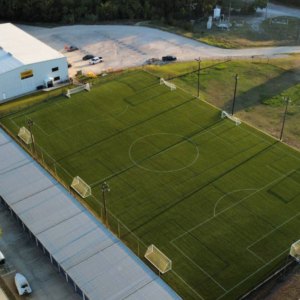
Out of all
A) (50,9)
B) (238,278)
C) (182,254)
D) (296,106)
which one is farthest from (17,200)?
(50,9)

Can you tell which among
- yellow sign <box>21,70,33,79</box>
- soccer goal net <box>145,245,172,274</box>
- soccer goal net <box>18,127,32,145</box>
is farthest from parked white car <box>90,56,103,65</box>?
soccer goal net <box>145,245,172,274</box>

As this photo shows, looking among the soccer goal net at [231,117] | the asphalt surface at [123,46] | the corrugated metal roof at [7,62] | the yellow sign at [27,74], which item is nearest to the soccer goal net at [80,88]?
the yellow sign at [27,74]

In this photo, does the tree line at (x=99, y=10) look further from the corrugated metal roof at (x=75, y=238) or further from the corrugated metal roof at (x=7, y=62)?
the corrugated metal roof at (x=75, y=238)

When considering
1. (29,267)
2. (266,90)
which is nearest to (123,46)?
(266,90)

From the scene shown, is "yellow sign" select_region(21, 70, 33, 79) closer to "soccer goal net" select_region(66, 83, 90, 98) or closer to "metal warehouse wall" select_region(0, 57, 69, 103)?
"metal warehouse wall" select_region(0, 57, 69, 103)

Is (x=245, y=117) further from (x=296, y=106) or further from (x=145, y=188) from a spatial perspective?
(x=145, y=188)
